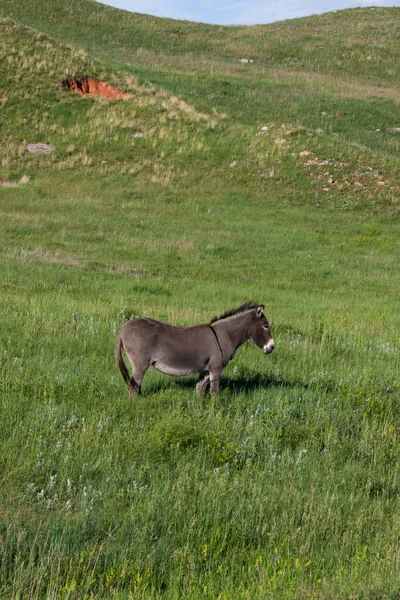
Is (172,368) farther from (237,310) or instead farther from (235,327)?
(237,310)

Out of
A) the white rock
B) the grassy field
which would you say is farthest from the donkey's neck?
the white rock

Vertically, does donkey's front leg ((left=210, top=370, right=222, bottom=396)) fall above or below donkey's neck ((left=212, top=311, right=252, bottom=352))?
below

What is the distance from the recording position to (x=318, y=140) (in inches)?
1634

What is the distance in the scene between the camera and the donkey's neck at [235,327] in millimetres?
8836

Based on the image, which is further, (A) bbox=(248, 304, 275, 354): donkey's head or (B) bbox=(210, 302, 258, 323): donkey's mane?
(B) bbox=(210, 302, 258, 323): donkey's mane

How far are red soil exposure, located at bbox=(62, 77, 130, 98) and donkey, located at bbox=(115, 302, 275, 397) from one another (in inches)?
1717

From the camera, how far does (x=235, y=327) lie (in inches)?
351

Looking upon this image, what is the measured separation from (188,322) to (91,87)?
40.7 m

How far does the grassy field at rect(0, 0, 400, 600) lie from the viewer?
4918 mm

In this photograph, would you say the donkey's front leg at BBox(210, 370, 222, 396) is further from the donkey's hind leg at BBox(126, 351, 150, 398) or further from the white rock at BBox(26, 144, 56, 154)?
the white rock at BBox(26, 144, 56, 154)

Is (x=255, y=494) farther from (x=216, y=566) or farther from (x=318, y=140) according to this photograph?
(x=318, y=140)

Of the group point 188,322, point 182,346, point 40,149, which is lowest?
point 188,322

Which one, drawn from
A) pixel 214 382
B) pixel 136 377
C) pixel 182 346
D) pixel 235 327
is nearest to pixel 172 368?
pixel 182 346

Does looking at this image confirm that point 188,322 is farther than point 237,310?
Yes
